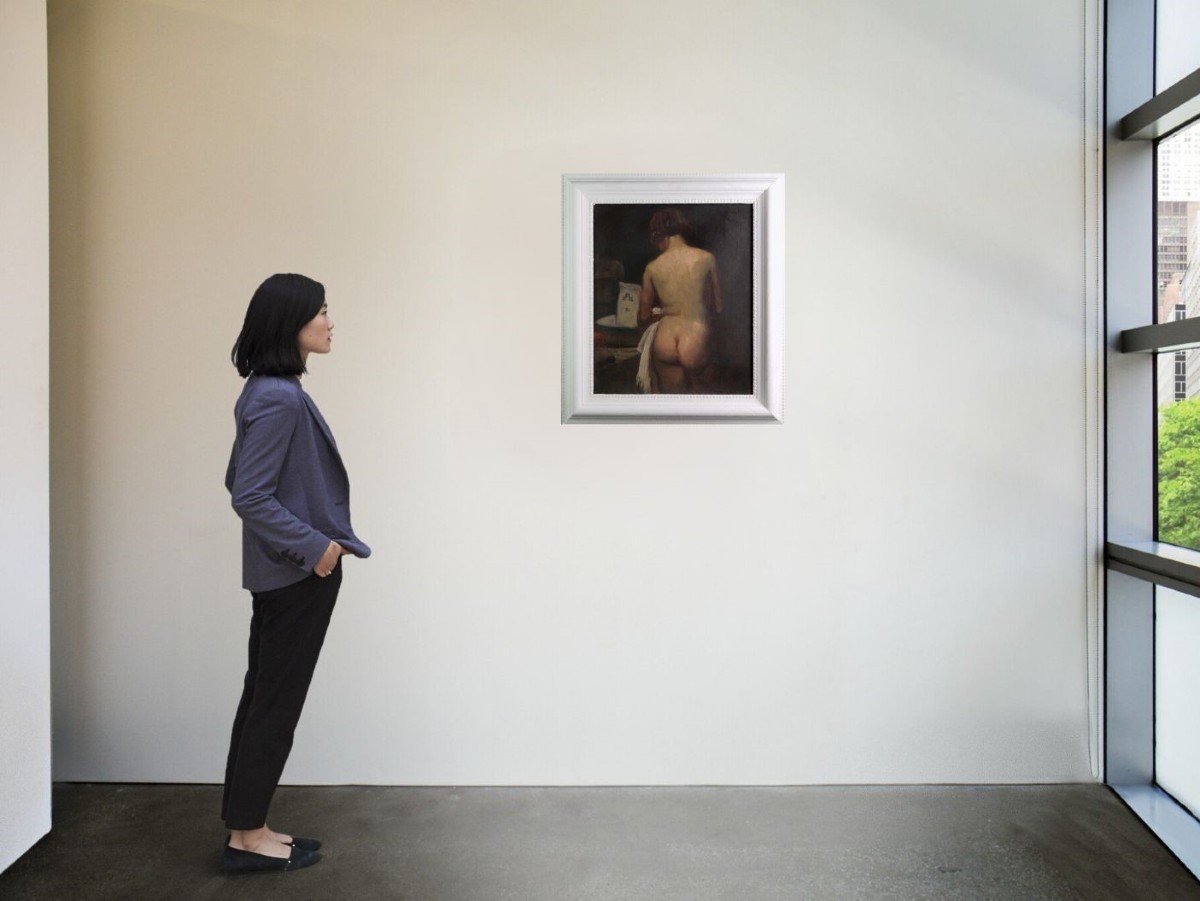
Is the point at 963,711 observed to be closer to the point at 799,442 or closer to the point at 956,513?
the point at 956,513

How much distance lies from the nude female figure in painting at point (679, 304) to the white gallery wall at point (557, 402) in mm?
168

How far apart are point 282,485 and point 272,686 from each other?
52cm

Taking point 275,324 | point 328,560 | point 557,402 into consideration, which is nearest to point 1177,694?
point 557,402

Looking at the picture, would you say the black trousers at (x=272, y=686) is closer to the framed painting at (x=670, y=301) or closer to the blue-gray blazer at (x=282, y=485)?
the blue-gray blazer at (x=282, y=485)

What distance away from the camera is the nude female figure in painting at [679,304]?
9.91 feet

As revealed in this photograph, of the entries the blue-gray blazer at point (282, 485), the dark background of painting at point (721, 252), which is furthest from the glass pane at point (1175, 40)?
the blue-gray blazer at point (282, 485)

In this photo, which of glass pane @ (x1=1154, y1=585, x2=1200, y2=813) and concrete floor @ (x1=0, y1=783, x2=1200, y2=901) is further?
glass pane @ (x1=1154, y1=585, x2=1200, y2=813)

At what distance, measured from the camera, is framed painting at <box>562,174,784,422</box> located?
9.88ft

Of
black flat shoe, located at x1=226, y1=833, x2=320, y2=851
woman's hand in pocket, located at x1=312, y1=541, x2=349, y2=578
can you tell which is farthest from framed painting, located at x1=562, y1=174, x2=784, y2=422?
black flat shoe, located at x1=226, y1=833, x2=320, y2=851

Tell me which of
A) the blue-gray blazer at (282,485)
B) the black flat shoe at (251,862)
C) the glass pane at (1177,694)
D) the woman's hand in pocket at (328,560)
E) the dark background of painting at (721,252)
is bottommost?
the black flat shoe at (251,862)

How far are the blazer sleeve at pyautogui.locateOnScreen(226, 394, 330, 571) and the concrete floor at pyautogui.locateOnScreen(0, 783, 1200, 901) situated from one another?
0.88 metres

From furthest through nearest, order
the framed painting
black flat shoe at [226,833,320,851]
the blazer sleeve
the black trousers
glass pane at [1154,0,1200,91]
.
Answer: the framed painting → glass pane at [1154,0,1200,91] → black flat shoe at [226,833,320,851] → the black trousers → the blazer sleeve

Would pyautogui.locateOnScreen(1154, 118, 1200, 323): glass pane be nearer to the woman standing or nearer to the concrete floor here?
the concrete floor

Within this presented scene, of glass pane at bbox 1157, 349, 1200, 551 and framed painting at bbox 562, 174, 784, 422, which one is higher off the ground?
framed painting at bbox 562, 174, 784, 422
